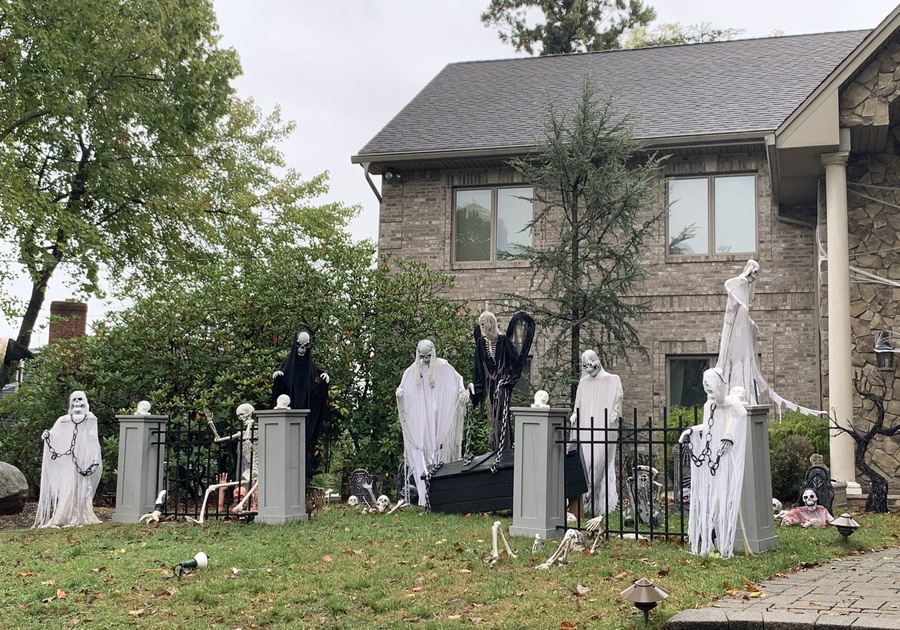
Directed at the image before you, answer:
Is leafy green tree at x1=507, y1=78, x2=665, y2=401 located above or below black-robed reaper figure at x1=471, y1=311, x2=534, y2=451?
above

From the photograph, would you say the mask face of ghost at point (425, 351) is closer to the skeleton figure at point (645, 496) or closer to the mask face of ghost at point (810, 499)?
the skeleton figure at point (645, 496)

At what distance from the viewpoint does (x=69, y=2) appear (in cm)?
1755

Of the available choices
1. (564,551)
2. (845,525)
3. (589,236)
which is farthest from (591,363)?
(589,236)

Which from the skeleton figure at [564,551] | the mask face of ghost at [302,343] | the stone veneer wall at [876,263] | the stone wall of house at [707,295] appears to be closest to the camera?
the skeleton figure at [564,551]

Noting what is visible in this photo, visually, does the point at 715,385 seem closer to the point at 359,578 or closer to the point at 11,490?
the point at 359,578

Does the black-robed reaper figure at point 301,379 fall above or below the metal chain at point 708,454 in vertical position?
above

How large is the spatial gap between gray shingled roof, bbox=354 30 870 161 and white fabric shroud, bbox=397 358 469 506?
6870 mm

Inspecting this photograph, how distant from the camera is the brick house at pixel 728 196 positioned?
1332 centimetres

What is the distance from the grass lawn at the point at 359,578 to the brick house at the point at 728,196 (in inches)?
209

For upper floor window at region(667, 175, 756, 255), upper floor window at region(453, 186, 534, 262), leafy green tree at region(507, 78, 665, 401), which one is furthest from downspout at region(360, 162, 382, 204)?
upper floor window at region(667, 175, 756, 255)

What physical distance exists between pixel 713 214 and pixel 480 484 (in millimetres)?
8686

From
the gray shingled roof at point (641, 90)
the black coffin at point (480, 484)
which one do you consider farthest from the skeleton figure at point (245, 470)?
the gray shingled roof at point (641, 90)

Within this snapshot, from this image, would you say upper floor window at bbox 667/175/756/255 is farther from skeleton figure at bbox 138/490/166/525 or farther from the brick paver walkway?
the brick paver walkway

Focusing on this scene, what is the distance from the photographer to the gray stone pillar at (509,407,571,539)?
9.70m
